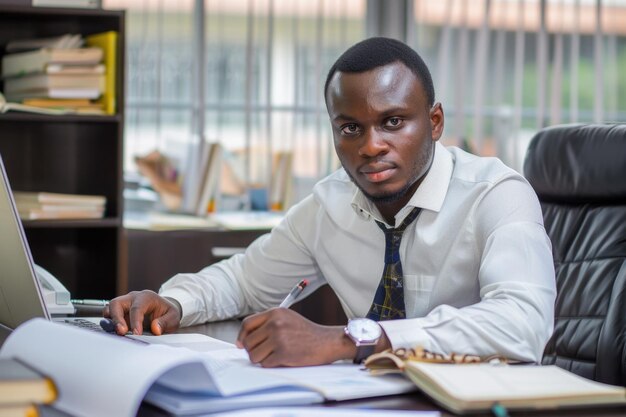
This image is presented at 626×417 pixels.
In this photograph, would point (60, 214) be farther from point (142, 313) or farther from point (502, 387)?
point (502, 387)

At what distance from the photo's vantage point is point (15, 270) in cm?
151

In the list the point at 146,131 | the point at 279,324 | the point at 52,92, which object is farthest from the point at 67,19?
the point at 279,324

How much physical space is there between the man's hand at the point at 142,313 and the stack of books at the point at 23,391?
0.54 m

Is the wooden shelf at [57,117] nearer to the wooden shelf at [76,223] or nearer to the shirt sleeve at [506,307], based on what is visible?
the wooden shelf at [76,223]

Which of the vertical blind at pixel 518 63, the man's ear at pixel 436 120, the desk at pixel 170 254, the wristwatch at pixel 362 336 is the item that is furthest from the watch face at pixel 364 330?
the vertical blind at pixel 518 63

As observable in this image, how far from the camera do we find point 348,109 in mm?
1757

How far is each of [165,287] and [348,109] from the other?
544 millimetres

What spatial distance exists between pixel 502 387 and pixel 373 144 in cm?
65

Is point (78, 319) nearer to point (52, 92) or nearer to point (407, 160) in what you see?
point (407, 160)

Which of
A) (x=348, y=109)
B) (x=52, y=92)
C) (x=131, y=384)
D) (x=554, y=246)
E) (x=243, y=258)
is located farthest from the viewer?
(x=52, y=92)

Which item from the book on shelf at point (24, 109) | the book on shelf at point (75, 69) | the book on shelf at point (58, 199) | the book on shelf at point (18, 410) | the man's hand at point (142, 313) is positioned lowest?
the book on shelf at point (58, 199)

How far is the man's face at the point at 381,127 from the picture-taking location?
1.75 metres

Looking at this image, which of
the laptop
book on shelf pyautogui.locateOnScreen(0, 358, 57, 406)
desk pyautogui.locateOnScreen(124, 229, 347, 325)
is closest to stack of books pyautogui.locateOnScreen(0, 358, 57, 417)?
book on shelf pyautogui.locateOnScreen(0, 358, 57, 406)

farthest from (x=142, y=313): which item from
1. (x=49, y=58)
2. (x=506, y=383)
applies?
(x=49, y=58)
